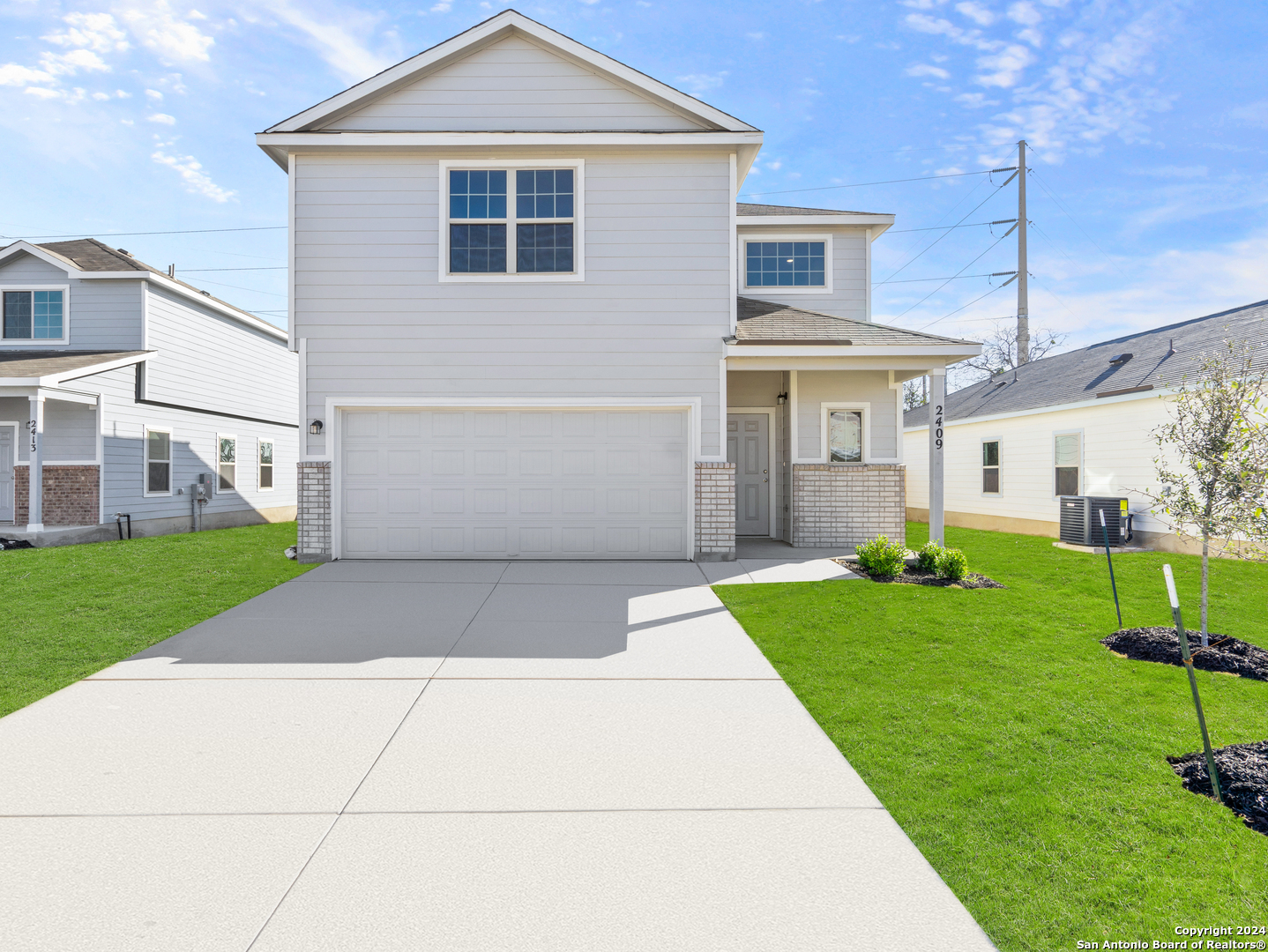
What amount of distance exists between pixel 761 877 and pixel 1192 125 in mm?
26541

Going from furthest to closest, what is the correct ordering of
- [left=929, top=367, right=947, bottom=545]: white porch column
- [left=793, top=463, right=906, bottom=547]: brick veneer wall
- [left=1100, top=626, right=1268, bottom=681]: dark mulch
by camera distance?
[left=793, top=463, right=906, bottom=547]: brick veneer wall < [left=929, top=367, right=947, bottom=545]: white porch column < [left=1100, top=626, right=1268, bottom=681]: dark mulch

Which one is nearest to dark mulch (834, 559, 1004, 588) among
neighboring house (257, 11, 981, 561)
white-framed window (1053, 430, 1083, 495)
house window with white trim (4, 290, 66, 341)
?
neighboring house (257, 11, 981, 561)

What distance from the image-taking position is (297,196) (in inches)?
404

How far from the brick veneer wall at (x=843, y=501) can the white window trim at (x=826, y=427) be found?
9.0 inches

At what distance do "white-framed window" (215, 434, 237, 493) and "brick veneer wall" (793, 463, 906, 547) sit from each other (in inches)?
583

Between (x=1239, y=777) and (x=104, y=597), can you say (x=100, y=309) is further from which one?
(x=1239, y=777)

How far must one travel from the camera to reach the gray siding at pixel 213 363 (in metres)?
15.6

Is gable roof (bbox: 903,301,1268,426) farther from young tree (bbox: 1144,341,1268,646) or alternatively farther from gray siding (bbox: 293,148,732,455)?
gray siding (bbox: 293,148,732,455)

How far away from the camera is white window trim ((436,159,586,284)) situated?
10.2 meters

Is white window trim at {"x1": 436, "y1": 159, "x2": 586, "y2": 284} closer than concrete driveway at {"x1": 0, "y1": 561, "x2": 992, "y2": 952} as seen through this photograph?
No

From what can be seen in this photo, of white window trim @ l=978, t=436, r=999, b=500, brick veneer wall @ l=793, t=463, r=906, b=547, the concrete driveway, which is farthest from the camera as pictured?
white window trim @ l=978, t=436, r=999, b=500

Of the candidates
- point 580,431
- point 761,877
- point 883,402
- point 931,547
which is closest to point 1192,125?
point 883,402

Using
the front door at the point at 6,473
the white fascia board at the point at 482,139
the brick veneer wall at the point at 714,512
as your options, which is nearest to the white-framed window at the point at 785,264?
the white fascia board at the point at 482,139

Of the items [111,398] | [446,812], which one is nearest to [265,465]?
[111,398]
